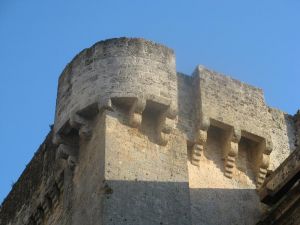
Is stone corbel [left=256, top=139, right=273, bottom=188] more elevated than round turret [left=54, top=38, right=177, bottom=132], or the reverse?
round turret [left=54, top=38, right=177, bottom=132]

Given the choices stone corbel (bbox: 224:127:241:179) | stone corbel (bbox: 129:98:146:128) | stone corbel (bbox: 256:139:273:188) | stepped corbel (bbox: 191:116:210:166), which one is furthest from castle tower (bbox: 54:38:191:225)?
stone corbel (bbox: 256:139:273:188)

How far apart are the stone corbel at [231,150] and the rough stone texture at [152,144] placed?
0.02 metres

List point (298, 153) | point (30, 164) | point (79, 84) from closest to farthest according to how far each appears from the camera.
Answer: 1. point (298, 153)
2. point (79, 84)
3. point (30, 164)

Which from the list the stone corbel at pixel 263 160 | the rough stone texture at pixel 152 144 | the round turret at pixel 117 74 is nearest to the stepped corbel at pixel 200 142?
the rough stone texture at pixel 152 144

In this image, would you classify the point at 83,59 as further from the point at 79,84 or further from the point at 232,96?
the point at 232,96

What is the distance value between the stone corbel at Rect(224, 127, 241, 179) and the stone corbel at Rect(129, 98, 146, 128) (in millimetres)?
1731

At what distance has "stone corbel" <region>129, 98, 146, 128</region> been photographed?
1312cm

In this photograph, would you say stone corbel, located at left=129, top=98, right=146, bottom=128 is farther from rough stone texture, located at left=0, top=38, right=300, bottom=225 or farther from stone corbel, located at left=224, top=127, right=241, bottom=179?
stone corbel, located at left=224, top=127, right=241, bottom=179

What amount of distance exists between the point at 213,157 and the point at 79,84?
2.45 meters

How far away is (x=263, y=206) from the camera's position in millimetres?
14062

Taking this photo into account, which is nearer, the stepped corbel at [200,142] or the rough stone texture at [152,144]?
the rough stone texture at [152,144]

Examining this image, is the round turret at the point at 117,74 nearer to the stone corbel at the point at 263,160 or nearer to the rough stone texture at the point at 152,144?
the rough stone texture at the point at 152,144

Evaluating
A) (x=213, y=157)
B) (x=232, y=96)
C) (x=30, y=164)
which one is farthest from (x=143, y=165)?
(x=30, y=164)

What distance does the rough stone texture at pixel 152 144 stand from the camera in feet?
41.2
